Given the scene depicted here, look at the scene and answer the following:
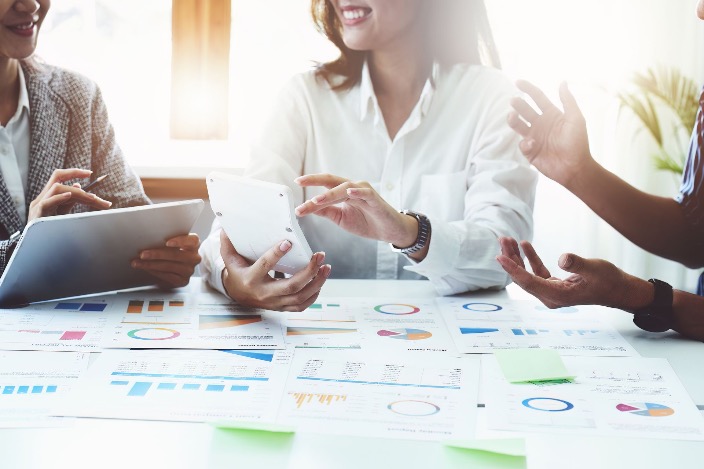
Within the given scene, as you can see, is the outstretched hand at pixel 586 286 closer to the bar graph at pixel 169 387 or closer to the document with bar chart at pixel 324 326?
the document with bar chart at pixel 324 326

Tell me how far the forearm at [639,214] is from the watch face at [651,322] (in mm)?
373

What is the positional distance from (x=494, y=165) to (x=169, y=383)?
0.98 metres

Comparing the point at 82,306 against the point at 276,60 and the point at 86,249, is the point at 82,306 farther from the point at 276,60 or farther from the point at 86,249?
the point at 276,60

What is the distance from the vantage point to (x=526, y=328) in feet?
4.35

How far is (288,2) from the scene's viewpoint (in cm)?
328

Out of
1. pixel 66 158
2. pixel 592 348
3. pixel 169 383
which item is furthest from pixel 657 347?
pixel 66 158

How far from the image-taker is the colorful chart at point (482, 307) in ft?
4.74

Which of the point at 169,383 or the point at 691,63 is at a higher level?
the point at 691,63

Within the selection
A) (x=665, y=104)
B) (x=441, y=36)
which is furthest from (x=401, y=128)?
(x=665, y=104)

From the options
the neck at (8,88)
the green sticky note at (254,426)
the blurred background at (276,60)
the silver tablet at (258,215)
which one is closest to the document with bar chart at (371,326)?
the silver tablet at (258,215)

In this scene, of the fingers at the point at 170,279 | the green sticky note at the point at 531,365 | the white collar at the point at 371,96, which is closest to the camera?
the green sticky note at the point at 531,365

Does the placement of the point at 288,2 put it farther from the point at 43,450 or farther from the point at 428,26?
the point at 43,450

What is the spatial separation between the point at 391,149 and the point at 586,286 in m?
0.71

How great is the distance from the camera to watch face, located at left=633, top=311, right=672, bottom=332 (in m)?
1.30
